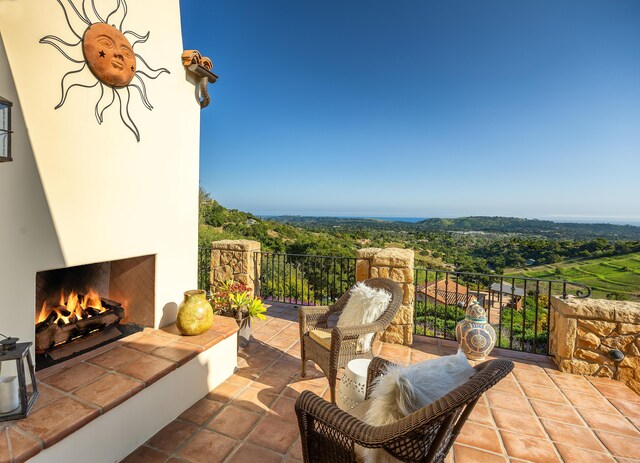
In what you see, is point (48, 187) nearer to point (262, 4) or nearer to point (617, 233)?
point (262, 4)

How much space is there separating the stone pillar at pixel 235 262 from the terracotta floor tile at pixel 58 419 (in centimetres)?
298

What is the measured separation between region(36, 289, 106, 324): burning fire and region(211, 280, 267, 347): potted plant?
3.57ft

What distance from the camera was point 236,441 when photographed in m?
1.84

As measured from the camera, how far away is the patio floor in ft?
5.77

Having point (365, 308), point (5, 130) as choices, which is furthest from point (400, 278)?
point (5, 130)

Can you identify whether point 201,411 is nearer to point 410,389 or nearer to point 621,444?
point 410,389

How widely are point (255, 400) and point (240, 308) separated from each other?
1.05 metres

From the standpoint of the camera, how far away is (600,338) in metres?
2.74

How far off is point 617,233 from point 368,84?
15.3 m

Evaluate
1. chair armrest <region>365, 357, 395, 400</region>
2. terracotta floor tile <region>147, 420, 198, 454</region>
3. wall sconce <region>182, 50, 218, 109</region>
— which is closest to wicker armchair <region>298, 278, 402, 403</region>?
chair armrest <region>365, 357, 395, 400</region>

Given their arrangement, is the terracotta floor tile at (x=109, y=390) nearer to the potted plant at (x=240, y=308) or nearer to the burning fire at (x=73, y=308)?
the burning fire at (x=73, y=308)

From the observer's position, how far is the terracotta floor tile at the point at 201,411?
6.73 feet

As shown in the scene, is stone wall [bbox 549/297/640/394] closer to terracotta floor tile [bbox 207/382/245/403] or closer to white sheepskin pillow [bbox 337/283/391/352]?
white sheepskin pillow [bbox 337/283/391/352]

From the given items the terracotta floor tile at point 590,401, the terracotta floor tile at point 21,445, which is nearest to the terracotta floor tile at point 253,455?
the terracotta floor tile at point 21,445
